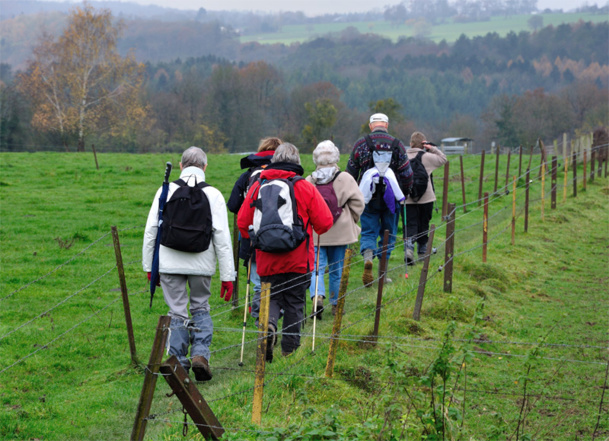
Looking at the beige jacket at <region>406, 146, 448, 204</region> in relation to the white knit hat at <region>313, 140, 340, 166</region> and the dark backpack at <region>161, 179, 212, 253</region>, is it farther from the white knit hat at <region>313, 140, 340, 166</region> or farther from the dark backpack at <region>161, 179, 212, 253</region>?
the dark backpack at <region>161, 179, 212, 253</region>

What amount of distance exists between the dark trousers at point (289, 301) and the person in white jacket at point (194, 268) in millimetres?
539

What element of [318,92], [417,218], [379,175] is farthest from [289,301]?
[318,92]

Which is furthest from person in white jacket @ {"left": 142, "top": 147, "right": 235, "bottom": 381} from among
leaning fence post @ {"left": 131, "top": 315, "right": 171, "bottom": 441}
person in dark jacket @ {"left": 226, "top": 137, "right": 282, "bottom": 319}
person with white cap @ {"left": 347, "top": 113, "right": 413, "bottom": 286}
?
person with white cap @ {"left": 347, "top": 113, "right": 413, "bottom": 286}

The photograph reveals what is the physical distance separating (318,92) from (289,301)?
271ft

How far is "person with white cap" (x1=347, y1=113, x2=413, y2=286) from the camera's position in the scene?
10055 mm

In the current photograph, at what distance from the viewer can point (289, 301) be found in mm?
7012

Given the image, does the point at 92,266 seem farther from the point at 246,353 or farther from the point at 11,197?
the point at 11,197

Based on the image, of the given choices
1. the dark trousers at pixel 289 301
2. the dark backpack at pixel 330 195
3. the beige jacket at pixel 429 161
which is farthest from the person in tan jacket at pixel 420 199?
the dark trousers at pixel 289 301

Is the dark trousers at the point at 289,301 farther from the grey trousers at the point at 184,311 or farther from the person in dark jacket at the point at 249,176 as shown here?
the grey trousers at the point at 184,311

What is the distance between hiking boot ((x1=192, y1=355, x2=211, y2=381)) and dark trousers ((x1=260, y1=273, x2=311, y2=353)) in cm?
82

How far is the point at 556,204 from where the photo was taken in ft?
62.6

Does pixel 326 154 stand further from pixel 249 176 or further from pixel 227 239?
pixel 227 239

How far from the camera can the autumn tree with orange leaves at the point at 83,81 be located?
160 feet

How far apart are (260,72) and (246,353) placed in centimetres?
8657
